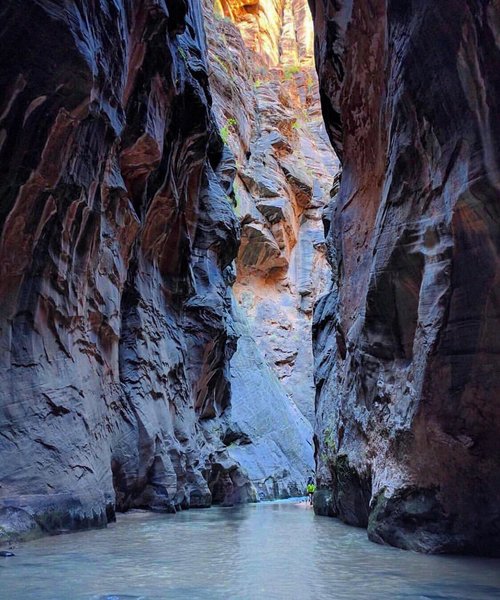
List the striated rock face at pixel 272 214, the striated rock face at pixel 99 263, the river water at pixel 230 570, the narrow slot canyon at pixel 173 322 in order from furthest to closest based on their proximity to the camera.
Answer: the striated rock face at pixel 272 214
the striated rock face at pixel 99 263
the narrow slot canyon at pixel 173 322
the river water at pixel 230 570

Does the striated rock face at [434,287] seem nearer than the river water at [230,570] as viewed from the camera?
No

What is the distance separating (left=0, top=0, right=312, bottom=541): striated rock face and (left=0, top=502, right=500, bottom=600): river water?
1.52 m

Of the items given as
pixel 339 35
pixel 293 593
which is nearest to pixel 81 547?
pixel 293 593

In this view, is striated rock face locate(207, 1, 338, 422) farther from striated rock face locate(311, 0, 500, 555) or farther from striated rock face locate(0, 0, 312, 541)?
striated rock face locate(311, 0, 500, 555)

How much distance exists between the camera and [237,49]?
4538cm

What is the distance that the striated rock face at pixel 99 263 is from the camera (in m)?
7.74

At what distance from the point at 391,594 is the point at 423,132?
16.4 ft

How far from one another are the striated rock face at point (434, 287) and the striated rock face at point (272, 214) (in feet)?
102

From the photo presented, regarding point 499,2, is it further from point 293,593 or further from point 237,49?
point 237,49

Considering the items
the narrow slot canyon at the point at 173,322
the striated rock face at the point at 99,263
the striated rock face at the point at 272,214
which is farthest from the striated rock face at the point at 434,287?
the striated rock face at the point at 272,214

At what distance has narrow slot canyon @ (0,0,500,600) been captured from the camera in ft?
18.5

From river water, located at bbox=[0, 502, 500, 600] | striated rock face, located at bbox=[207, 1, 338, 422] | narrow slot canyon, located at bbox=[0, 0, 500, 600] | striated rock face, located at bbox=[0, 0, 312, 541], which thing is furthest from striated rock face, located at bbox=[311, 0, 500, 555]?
striated rock face, located at bbox=[207, 1, 338, 422]

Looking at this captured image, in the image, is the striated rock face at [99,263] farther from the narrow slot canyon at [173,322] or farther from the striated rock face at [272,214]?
the striated rock face at [272,214]

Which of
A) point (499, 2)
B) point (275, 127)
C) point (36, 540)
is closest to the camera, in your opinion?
point (499, 2)
